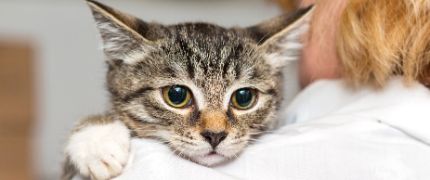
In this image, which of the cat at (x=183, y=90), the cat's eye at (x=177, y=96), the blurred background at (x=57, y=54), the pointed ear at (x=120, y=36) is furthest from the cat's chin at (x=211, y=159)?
the blurred background at (x=57, y=54)

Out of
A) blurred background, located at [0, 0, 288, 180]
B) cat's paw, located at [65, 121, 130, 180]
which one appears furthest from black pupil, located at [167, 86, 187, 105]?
blurred background, located at [0, 0, 288, 180]

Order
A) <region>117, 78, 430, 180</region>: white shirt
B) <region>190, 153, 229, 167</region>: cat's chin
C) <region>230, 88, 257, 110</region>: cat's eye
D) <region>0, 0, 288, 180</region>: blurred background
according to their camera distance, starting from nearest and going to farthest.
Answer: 1. <region>117, 78, 430, 180</region>: white shirt
2. <region>190, 153, 229, 167</region>: cat's chin
3. <region>230, 88, 257, 110</region>: cat's eye
4. <region>0, 0, 288, 180</region>: blurred background

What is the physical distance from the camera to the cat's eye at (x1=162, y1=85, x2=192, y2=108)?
117cm

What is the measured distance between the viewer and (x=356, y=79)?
1099mm

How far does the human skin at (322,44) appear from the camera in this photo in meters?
1.21

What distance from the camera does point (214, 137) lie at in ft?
3.71

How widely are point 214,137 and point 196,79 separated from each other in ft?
0.40

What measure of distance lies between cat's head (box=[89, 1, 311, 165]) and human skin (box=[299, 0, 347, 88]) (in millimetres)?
31

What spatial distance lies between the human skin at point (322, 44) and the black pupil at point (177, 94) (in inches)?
12.0

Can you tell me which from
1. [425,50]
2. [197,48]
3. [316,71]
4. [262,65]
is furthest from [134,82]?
[425,50]

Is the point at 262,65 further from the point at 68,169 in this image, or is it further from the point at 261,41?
the point at 68,169

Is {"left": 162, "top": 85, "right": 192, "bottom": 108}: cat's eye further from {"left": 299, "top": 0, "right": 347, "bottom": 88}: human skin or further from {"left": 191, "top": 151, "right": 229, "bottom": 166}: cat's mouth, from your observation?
{"left": 299, "top": 0, "right": 347, "bottom": 88}: human skin

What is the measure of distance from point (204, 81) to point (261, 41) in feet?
0.71

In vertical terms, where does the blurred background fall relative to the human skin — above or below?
below
